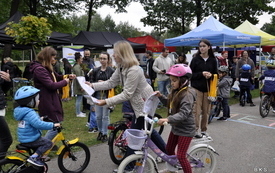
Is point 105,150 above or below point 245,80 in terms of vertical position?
below

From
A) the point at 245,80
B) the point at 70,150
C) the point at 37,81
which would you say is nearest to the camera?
the point at 70,150

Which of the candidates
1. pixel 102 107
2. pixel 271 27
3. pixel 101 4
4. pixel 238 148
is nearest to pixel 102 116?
pixel 102 107

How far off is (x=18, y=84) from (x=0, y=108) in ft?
17.7

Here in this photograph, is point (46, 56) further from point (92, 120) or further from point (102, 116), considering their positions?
point (92, 120)

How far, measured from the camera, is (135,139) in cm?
296

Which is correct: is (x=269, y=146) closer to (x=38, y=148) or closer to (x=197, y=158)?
(x=197, y=158)

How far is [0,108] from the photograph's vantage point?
3.60 metres

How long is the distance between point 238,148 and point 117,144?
101 inches

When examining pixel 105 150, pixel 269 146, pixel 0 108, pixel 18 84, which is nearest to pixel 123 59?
pixel 0 108

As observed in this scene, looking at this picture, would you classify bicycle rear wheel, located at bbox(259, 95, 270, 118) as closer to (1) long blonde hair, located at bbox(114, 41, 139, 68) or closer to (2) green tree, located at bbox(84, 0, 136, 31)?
(1) long blonde hair, located at bbox(114, 41, 139, 68)

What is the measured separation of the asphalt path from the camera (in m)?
4.16

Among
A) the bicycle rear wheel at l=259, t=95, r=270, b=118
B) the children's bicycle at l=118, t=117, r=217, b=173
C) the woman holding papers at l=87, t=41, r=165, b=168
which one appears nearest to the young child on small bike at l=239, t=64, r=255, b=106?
the bicycle rear wheel at l=259, t=95, r=270, b=118

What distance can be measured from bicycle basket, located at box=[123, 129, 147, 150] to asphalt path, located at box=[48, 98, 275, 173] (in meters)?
1.34

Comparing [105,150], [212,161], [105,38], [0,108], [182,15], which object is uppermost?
[182,15]
